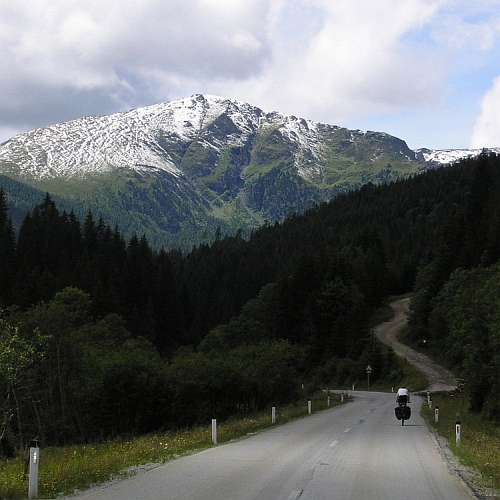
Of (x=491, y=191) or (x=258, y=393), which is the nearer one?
(x=258, y=393)

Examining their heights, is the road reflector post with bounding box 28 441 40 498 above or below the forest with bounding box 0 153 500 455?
below

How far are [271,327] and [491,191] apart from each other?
39146 mm

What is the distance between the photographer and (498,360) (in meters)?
33.4

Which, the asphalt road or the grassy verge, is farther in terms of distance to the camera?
the grassy verge

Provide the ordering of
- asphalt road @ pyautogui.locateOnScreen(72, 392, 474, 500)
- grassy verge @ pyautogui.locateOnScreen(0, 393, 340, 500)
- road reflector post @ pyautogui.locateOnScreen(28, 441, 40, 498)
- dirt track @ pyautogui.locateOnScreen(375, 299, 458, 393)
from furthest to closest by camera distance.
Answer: dirt track @ pyautogui.locateOnScreen(375, 299, 458, 393) < grassy verge @ pyautogui.locateOnScreen(0, 393, 340, 500) < asphalt road @ pyautogui.locateOnScreen(72, 392, 474, 500) < road reflector post @ pyautogui.locateOnScreen(28, 441, 40, 498)

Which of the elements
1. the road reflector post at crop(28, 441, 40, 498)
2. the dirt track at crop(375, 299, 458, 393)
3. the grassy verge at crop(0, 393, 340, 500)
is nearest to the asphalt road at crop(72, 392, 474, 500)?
the grassy verge at crop(0, 393, 340, 500)

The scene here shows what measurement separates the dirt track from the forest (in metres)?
2.17

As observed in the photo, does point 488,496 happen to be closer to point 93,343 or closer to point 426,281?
point 93,343

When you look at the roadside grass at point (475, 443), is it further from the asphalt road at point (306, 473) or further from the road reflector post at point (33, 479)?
the road reflector post at point (33, 479)

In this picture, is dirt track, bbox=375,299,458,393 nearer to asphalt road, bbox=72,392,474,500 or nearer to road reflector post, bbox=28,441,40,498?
asphalt road, bbox=72,392,474,500

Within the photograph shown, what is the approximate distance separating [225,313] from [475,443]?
103 metres

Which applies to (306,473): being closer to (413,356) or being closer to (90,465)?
(90,465)

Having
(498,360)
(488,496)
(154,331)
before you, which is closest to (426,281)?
(154,331)

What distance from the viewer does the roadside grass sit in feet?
53.3
